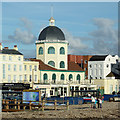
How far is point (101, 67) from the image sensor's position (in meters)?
96.1

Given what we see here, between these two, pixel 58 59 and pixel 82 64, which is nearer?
pixel 58 59

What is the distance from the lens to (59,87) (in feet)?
260

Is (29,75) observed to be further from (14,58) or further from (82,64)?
(82,64)

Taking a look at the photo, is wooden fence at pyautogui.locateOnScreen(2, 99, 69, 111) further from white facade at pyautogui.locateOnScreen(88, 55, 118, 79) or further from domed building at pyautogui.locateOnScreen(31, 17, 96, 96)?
white facade at pyautogui.locateOnScreen(88, 55, 118, 79)

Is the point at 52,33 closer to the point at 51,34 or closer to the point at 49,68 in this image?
the point at 51,34

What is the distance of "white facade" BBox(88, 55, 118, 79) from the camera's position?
95363mm

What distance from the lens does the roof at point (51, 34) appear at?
271 ft

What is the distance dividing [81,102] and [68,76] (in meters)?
29.6


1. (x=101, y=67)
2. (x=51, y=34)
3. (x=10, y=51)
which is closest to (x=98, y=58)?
(x=101, y=67)

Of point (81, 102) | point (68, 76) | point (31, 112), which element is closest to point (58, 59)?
point (68, 76)

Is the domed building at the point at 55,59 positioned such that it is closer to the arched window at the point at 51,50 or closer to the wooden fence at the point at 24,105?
the arched window at the point at 51,50

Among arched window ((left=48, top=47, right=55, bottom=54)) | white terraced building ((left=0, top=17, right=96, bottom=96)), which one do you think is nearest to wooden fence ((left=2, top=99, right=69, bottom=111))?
white terraced building ((left=0, top=17, right=96, bottom=96))

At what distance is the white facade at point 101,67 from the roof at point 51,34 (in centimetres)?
1613

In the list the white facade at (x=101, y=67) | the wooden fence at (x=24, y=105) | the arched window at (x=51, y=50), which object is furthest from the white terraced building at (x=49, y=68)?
the wooden fence at (x=24, y=105)
